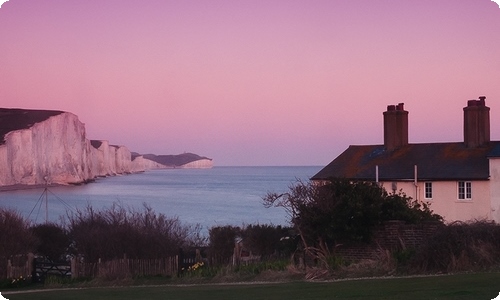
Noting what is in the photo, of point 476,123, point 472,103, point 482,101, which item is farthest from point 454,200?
point 482,101

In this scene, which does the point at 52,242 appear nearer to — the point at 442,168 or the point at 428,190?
the point at 428,190

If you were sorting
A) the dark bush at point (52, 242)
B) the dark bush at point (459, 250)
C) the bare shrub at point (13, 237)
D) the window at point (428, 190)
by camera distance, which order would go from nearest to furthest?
the dark bush at point (459, 250) < the bare shrub at point (13, 237) < the dark bush at point (52, 242) < the window at point (428, 190)

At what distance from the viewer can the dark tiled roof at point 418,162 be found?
131 feet

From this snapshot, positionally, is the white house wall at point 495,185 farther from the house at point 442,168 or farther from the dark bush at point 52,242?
the dark bush at point 52,242

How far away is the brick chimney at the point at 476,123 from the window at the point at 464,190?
115 inches

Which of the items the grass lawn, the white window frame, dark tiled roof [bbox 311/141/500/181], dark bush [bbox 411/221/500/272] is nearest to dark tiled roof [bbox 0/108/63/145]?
dark tiled roof [bbox 311/141/500/181]

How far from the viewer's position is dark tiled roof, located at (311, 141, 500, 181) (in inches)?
1566

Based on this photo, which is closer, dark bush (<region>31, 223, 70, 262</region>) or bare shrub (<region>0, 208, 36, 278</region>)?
bare shrub (<region>0, 208, 36, 278</region>)

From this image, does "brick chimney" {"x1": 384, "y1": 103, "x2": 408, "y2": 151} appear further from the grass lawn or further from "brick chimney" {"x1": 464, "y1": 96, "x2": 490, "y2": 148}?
the grass lawn

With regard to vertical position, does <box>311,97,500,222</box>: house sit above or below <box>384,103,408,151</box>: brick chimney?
below

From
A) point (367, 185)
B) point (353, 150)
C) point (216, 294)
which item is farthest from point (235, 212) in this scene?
point (216, 294)

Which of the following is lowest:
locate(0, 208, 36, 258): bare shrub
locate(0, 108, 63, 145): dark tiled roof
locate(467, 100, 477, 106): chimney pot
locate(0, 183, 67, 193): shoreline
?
locate(0, 208, 36, 258): bare shrub

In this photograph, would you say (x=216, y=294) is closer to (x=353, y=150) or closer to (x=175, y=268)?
A: (x=175, y=268)

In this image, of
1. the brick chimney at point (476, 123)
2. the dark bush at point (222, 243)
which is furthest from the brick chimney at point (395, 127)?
the dark bush at point (222, 243)
